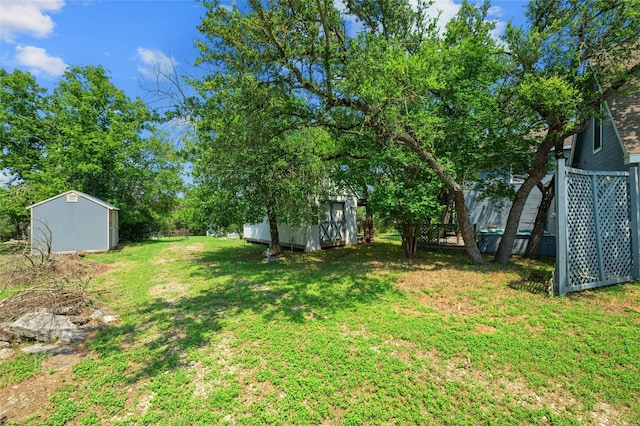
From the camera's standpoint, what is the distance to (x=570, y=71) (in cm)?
663

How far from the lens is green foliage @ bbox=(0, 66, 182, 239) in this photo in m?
15.8

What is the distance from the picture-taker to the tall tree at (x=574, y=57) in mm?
6105

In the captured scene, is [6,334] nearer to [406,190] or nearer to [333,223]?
[406,190]

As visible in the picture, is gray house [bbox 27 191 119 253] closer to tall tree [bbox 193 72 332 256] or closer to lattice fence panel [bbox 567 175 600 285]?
tall tree [bbox 193 72 332 256]

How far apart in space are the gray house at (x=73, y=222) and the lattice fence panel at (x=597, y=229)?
55.6 ft

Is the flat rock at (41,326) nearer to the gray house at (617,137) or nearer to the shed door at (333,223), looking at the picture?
the shed door at (333,223)

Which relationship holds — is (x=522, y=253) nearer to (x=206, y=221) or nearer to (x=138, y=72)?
(x=206, y=221)

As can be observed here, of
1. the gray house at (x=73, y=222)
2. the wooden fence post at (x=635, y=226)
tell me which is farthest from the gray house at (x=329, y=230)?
the wooden fence post at (x=635, y=226)

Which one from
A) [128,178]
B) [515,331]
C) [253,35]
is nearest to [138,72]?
[253,35]

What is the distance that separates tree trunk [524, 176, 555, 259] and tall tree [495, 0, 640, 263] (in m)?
2.50

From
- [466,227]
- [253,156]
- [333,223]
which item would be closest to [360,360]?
[253,156]

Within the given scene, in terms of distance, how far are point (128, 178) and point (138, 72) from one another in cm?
1455

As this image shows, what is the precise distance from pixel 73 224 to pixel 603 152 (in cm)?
2017

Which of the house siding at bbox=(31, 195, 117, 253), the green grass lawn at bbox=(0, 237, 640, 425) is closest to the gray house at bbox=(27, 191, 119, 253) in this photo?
the house siding at bbox=(31, 195, 117, 253)
